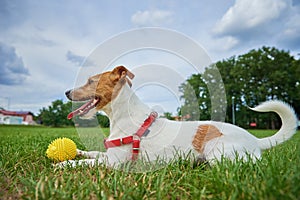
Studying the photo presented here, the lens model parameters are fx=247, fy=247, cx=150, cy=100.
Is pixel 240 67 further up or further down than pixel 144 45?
further up

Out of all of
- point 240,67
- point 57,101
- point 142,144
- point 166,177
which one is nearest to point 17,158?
point 142,144

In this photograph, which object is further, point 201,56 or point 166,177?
point 201,56

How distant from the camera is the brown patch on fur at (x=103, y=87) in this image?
10.9ft

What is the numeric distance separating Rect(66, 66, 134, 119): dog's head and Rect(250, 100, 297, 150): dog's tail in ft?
6.26

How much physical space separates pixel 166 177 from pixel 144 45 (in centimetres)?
190

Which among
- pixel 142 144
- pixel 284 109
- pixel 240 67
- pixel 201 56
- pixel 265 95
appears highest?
pixel 240 67

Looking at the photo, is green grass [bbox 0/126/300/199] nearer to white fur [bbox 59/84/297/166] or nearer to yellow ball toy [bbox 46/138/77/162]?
white fur [bbox 59/84/297/166]

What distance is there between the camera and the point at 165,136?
3152 millimetres

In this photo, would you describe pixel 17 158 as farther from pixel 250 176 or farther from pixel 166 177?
pixel 250 176

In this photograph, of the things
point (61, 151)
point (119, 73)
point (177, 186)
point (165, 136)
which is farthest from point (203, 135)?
point (61, 151)

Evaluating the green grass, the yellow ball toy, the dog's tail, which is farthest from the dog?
the green grass

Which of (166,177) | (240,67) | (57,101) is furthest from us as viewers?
(57,101)

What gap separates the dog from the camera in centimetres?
305

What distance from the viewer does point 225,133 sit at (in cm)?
320
